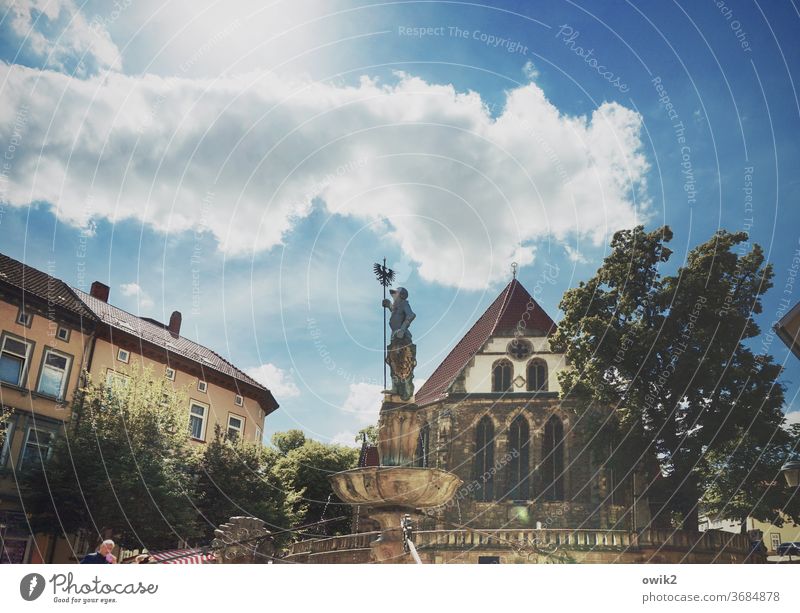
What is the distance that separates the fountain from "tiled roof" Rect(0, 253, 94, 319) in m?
6.25

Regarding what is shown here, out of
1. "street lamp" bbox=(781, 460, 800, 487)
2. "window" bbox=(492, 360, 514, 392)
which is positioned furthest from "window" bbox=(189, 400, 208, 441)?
"street lamp" bbox=(781, 460, 800, 487)

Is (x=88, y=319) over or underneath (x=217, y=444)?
over

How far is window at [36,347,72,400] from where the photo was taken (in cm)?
1248

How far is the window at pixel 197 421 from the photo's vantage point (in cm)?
1571

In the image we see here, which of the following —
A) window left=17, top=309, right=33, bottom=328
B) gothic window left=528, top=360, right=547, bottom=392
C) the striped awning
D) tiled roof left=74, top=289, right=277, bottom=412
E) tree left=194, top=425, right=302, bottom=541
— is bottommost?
the striped awning

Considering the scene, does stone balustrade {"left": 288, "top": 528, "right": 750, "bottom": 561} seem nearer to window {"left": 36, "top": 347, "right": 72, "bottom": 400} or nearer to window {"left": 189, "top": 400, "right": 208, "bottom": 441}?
window {"left": 189, "top": 400, "right": 208, "bottom": 441}

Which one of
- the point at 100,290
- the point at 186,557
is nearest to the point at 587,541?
the point at 186,557

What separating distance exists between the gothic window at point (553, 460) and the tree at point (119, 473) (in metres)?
12.1

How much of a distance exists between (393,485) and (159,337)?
1145 centimetres

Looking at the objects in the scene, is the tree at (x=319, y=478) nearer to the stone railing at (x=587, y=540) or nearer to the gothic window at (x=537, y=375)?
the gothic window at (x=537, y=375)

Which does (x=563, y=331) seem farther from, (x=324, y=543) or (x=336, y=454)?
(x=336, y=454)

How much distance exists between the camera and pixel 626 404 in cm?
1716
